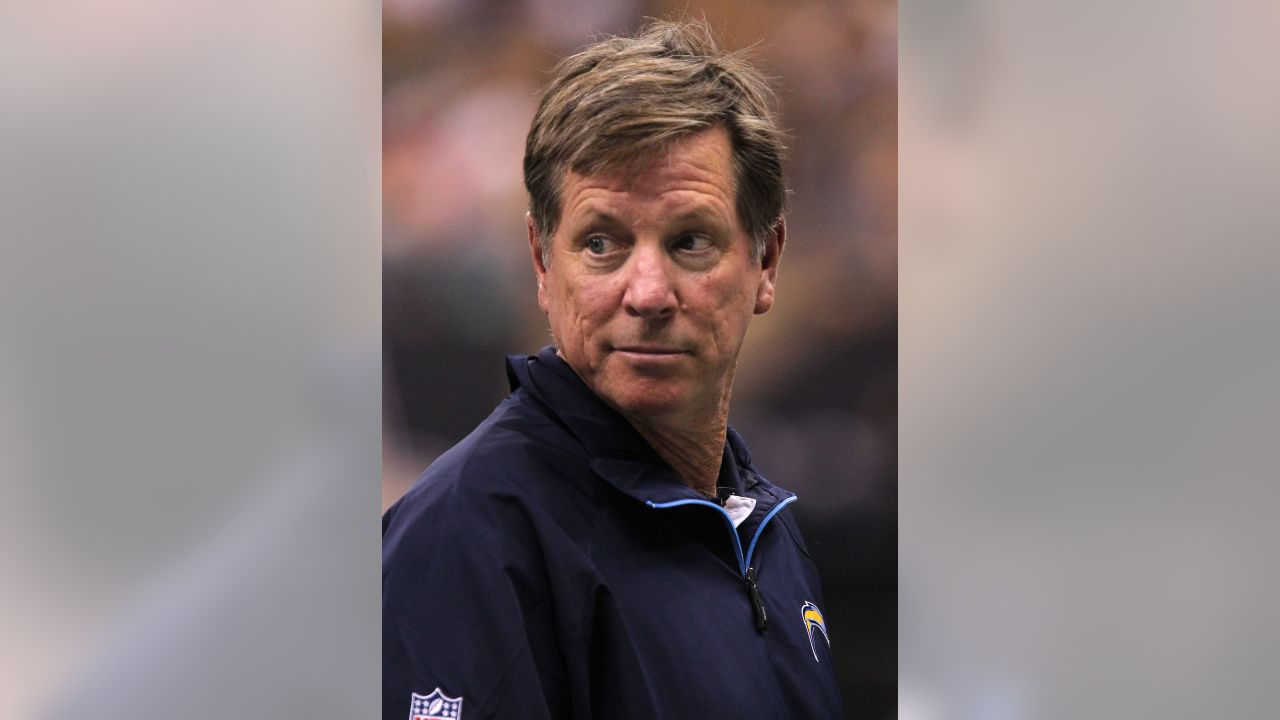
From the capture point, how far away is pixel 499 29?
1.70 meters

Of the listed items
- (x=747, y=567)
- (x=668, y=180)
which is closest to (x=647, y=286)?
(x=668, y=180)

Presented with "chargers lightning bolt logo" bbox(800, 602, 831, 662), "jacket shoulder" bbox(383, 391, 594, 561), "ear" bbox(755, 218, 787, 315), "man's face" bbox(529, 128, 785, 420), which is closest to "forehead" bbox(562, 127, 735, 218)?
"man's face" bbox(529, 128, 785, 420)

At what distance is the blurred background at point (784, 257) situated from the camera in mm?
1672

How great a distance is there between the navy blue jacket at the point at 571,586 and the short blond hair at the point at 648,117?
0.83ft

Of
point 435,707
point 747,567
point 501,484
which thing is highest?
point 501,484

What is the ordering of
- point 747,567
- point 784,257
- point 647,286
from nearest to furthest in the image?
point 647,286 → point 747,567 → point 784,257

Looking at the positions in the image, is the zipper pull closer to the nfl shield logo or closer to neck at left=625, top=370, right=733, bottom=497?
neck at left=625, top=370, right=733, bottom=497

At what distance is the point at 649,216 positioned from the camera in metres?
1.44

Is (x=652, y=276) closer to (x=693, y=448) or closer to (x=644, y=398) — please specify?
(x=644, y=398)

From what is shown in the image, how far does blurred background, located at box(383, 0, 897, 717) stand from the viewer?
1.67 m

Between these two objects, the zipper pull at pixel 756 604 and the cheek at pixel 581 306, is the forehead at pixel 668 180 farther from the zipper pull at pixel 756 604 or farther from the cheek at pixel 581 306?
the zipper pull at pixel 756 604

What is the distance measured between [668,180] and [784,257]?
1.27 ft
